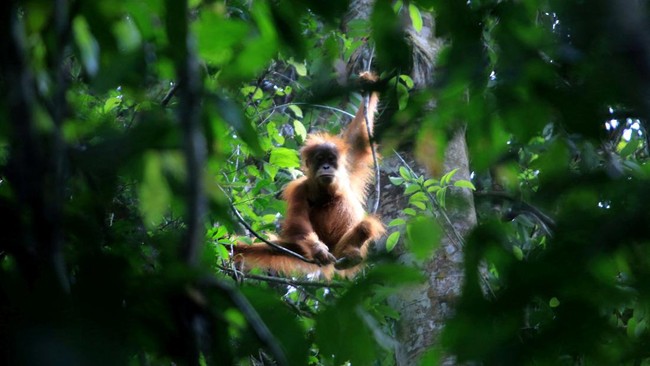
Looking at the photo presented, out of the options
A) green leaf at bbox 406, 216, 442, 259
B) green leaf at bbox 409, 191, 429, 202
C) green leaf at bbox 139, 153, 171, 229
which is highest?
green leaf at bbox 139, 153, 171, 229

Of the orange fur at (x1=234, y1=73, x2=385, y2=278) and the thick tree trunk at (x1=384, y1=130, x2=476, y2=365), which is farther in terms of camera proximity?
the orange fur at (x1=234, y1=73, x2=385, y2=278)

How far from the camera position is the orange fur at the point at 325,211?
5625 mm

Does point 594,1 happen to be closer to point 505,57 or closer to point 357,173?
point 505,57

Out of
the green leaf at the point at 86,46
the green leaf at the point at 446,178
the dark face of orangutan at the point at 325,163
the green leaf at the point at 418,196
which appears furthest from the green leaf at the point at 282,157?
the green leaf at the point at 86,46

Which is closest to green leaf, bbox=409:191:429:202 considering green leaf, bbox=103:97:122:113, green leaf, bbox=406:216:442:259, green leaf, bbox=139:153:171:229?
green leaf, bbox=103:97:122:113

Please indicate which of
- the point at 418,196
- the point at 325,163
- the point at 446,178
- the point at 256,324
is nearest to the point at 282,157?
the point at 418,196

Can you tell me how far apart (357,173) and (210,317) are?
18.3 ft

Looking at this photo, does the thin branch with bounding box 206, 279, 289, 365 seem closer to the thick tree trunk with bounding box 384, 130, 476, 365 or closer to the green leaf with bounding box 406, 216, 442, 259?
the green leaf with bounding box 406, 216, 442, 259

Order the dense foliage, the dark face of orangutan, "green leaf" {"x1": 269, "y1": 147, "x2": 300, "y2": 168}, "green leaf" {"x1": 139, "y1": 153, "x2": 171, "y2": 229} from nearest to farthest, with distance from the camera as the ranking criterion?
1. the dense foliage
2. "green leaf" {"x1": 139, "y1": 153, "x2": 171, "y2": 229}
3. "green leaf" {"x1": 269, "y1": 147, "x2": 300, "y2": 168}
4. the dark face of orangutan

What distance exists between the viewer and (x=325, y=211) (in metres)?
6.46

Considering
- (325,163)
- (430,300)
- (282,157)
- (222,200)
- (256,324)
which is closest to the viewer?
(256,324)

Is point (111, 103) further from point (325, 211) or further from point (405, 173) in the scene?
point (325, 211)

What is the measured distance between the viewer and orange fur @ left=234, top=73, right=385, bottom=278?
5.62 meters

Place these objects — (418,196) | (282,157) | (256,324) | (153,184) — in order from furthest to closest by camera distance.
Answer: (282,157) < (418,196) < (153,184) < (256,324)
